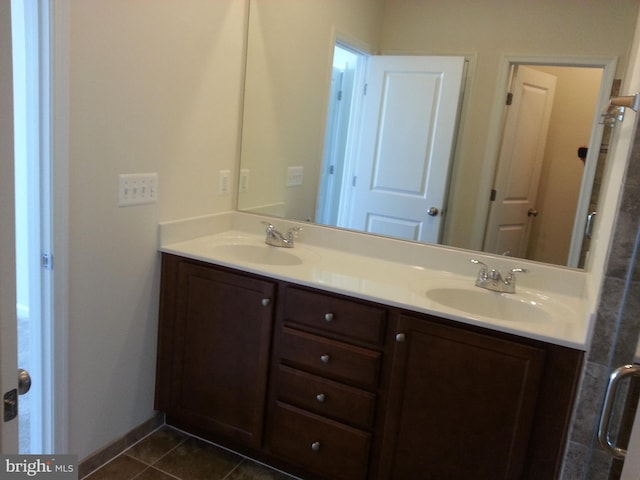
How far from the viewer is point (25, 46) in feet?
5.11

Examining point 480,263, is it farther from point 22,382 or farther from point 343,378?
point 22,382

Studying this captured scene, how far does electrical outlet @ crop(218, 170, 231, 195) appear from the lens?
2.38m

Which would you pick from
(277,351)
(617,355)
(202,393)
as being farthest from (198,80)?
Result: (617,355)

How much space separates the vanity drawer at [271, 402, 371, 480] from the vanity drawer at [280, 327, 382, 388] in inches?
7.3

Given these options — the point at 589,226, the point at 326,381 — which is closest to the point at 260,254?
the point at 326,381

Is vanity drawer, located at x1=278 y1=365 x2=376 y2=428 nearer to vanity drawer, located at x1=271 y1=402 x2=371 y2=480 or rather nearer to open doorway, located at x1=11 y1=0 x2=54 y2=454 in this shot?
vanity drawer, located at x1=271 y1=402 x2=371 y2=480

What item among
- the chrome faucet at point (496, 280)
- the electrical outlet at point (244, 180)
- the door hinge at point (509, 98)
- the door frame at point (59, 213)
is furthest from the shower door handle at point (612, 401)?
the electrical outlet at point (244, 180)

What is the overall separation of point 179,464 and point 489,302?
1375mm

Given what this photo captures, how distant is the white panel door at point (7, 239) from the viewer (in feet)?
2.25

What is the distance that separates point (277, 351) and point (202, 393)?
0.44 m

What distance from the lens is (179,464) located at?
2.06 meters

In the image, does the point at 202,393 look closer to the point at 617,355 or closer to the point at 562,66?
the point at 617,355

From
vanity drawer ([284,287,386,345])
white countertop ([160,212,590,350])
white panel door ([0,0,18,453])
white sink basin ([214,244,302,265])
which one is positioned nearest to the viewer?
white panel door ([0,0,18,453])

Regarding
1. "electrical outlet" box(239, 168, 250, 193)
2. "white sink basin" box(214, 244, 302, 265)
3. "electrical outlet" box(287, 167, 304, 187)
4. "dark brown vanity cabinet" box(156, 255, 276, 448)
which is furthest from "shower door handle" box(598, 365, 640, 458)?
"electrical outlet" box(239, 168, 250, 193)
